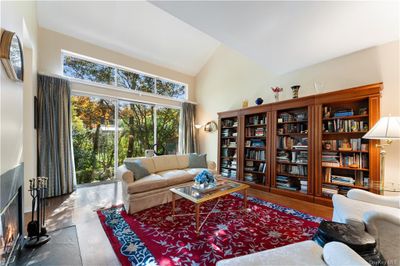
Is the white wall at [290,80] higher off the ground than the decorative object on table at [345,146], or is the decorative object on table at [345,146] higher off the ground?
the white wall at [290,80]

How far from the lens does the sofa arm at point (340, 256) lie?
2.99 ft

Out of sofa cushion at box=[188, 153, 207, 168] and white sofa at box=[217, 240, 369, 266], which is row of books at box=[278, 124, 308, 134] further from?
white sofa at box=[217, 240, 369, 266]

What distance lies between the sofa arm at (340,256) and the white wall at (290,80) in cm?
227

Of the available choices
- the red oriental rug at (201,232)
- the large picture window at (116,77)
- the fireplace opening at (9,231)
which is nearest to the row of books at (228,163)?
the red oriental rug at (201,232)

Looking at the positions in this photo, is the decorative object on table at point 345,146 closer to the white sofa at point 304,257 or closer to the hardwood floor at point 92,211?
the hardwood floor at point 92,211

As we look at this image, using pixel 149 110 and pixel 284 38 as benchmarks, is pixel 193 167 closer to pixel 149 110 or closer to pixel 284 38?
pixel 149 110

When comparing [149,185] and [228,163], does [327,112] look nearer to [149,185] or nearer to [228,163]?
[228,163]

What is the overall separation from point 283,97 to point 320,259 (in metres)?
3.41

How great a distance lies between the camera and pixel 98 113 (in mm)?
4164

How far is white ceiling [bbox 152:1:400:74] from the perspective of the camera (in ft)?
6.68

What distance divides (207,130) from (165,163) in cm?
215

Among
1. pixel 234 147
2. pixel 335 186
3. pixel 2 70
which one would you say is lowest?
pixel 335 186

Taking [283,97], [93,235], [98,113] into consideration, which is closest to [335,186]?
[283,97]

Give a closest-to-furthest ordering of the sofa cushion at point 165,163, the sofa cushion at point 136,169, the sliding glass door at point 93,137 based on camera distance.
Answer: the sofa cushion at point 136,169
the sofa cushion at point 165,163
the sliding glass door at point 93,137
